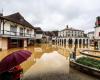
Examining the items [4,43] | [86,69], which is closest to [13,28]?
[4,43]

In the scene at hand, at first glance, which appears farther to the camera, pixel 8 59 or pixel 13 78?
pixel 13 78

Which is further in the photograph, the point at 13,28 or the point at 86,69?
the point at 13,28

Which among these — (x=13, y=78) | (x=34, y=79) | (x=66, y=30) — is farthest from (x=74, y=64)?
(x=66, y=30)

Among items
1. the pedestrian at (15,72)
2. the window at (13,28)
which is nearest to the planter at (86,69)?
the pedestrian at (15,72)

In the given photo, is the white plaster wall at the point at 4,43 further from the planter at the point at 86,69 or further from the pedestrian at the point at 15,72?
the pedestrian at the point at 15,72

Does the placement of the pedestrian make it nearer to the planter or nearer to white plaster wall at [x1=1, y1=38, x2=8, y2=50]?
the planter

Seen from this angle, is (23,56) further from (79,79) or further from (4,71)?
(79,79)

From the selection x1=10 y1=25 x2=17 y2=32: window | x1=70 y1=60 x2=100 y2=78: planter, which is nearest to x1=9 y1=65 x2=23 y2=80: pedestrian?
x1=70 y1=60 x2=100 y2=78: planter

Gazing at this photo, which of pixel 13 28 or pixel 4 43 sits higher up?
pixel 13 28

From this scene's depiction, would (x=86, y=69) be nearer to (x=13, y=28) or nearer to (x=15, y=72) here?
(x=15, y=72)

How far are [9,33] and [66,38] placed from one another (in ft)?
120

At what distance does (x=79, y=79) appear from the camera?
413 inches

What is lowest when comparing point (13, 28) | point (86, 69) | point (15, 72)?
point (86, 69)

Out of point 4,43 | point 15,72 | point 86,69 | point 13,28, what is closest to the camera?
point 15,72
